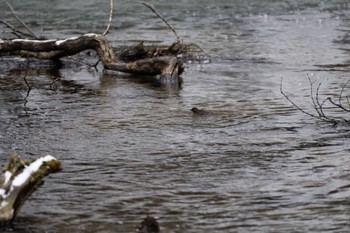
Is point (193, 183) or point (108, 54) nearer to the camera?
point (193, 183)

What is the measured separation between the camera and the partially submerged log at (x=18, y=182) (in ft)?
19.8

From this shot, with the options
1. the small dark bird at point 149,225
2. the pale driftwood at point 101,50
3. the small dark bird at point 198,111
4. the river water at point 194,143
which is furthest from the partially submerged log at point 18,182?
the pale driftwood at point 101,50

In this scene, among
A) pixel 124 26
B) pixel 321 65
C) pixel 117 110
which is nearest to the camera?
pixel 117 110

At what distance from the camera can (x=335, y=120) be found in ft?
30.6

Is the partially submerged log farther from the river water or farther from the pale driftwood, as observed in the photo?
the pale driftwood

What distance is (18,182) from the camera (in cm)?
604

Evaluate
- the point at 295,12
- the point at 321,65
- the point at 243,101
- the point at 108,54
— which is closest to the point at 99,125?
the point at 243,101

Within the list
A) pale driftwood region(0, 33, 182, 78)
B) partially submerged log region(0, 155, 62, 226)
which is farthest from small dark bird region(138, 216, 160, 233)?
pale driftwood region(0, 33, 182, 78)

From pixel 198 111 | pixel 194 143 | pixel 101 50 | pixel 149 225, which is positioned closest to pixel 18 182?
pixel 149 225

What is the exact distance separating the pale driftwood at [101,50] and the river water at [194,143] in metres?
0.19

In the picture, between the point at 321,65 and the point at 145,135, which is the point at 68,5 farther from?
the point at 145,135

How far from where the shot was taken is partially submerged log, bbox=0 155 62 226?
602 centimetres

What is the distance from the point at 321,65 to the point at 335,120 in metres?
4.24

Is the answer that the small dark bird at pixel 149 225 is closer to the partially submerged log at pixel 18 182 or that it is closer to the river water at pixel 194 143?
the river water at pixel 194 143
